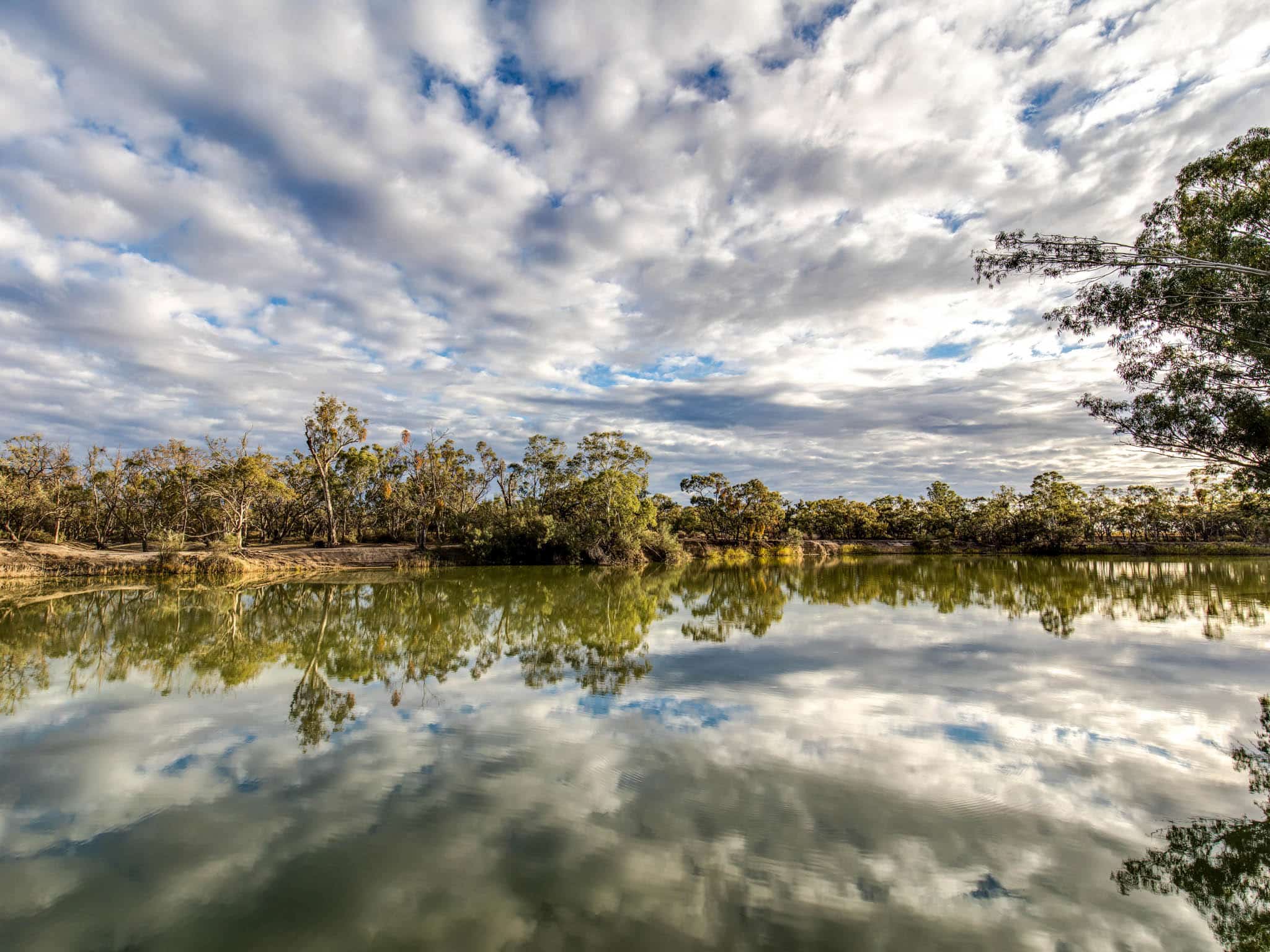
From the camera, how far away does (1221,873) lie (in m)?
3.94

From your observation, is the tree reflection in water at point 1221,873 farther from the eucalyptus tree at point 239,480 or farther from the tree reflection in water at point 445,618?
the eucalyptus tree at point 239,480

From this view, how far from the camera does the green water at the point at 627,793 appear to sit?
3.40m

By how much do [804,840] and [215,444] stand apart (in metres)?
41.2

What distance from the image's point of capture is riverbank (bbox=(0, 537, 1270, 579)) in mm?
26344

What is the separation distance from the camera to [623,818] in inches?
178

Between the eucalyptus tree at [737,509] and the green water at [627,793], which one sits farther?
the eucalyptus tree at [737,509]

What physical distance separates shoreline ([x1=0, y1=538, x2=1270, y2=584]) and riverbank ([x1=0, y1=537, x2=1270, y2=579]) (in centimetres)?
4

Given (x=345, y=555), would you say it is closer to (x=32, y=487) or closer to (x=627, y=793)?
(x=32, y=487)

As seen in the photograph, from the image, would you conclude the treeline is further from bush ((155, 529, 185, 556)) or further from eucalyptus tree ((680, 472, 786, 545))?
bush ((155, 529, 185, 556))

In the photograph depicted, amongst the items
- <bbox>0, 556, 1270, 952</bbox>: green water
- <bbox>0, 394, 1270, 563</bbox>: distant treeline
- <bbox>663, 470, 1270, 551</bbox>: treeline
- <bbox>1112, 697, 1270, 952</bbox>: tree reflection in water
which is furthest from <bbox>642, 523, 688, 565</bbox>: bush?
<bbox>1112, 697, 1270, 952</bbox>: tree reflection in water

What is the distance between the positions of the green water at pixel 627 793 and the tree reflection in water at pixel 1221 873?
0.02m

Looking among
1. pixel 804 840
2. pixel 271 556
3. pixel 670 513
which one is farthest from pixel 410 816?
pixel 670 513

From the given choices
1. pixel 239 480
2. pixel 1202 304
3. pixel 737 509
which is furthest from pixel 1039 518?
pixel 239 480

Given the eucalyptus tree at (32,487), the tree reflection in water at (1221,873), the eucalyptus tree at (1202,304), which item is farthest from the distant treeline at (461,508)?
the tree reflection in water at (1221,873)
